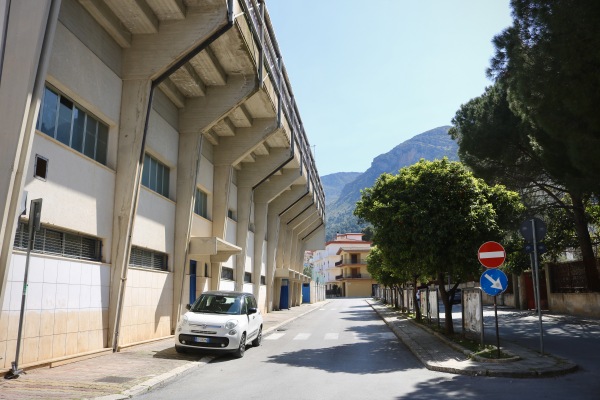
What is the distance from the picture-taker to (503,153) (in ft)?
78.8

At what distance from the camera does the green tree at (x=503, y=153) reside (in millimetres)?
23984

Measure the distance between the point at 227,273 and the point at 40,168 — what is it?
16.3 m

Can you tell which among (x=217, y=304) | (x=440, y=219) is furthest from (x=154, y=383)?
(x=440, y=219)

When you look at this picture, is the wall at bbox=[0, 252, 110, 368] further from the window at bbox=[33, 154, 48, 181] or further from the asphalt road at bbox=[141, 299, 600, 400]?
the asphalt road at bbox=[141, 299, 600, 400]

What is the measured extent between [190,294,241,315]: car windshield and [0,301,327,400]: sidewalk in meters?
1.37

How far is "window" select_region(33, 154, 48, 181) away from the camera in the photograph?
10.0 meters

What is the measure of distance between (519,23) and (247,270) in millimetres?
21579

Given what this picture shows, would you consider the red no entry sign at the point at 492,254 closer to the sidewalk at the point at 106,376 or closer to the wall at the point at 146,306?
the sidewalk at the point at 106,376

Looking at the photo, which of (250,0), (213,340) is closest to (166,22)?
(250,0)

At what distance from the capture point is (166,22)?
537 inches

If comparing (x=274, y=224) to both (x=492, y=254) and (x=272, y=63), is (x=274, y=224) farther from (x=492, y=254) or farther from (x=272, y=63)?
(x=492, y=254)

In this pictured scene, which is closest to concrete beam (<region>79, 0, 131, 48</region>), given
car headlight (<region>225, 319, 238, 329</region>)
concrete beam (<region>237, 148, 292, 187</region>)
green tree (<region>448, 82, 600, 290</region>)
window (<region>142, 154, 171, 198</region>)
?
window (<region>142, 154, 171, 198</region>)

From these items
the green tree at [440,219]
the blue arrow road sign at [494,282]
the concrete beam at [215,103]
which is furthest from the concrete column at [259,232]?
the blue arrow road sign at [494,282]

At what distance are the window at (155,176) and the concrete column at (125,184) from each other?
219 cm
